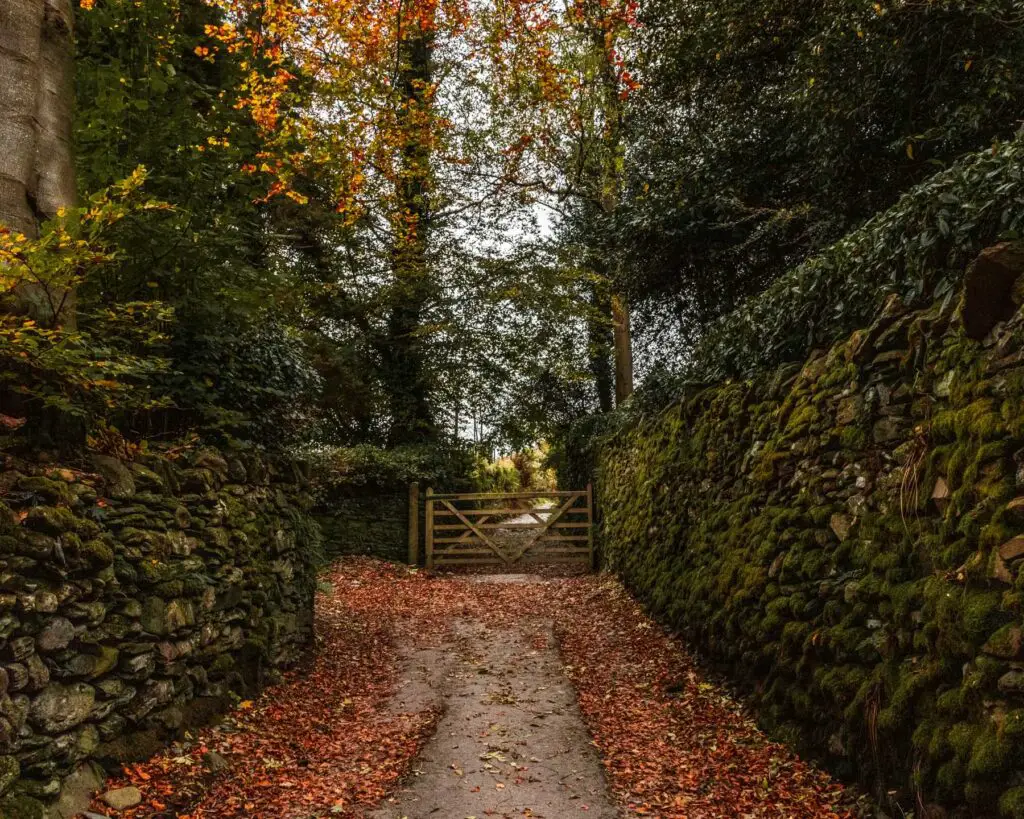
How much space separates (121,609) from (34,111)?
336cm

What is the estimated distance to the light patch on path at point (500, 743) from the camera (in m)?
3.85

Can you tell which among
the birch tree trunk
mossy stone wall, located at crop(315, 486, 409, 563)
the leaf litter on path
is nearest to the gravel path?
the leaf litter on path

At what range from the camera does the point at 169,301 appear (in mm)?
5621

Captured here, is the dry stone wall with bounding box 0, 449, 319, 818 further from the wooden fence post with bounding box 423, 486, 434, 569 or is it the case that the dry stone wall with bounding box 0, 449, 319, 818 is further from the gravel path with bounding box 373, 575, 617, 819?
the wooden fence post with bounding box 423, 486, 434, 569

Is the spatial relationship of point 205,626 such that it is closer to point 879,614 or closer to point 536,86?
point 879,614

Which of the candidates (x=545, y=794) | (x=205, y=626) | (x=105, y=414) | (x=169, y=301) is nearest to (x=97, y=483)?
(x=105, y=414)

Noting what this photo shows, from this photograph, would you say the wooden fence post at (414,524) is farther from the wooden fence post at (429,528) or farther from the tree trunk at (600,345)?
the tree trunk at (600,345)

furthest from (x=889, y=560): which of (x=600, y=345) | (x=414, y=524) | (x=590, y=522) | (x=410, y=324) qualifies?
(x=600, y=345)

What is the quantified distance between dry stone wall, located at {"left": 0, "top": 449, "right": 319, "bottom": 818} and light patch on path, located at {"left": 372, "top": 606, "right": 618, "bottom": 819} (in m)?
1.52

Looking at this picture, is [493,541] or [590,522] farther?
[493,541]

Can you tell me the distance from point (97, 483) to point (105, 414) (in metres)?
0.88

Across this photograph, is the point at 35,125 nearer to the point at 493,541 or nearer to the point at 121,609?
the point at 121,609

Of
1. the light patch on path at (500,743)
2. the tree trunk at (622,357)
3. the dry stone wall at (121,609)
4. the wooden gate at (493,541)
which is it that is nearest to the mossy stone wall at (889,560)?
the light patch on path at (500,743)

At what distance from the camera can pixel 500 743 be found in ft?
15.5
